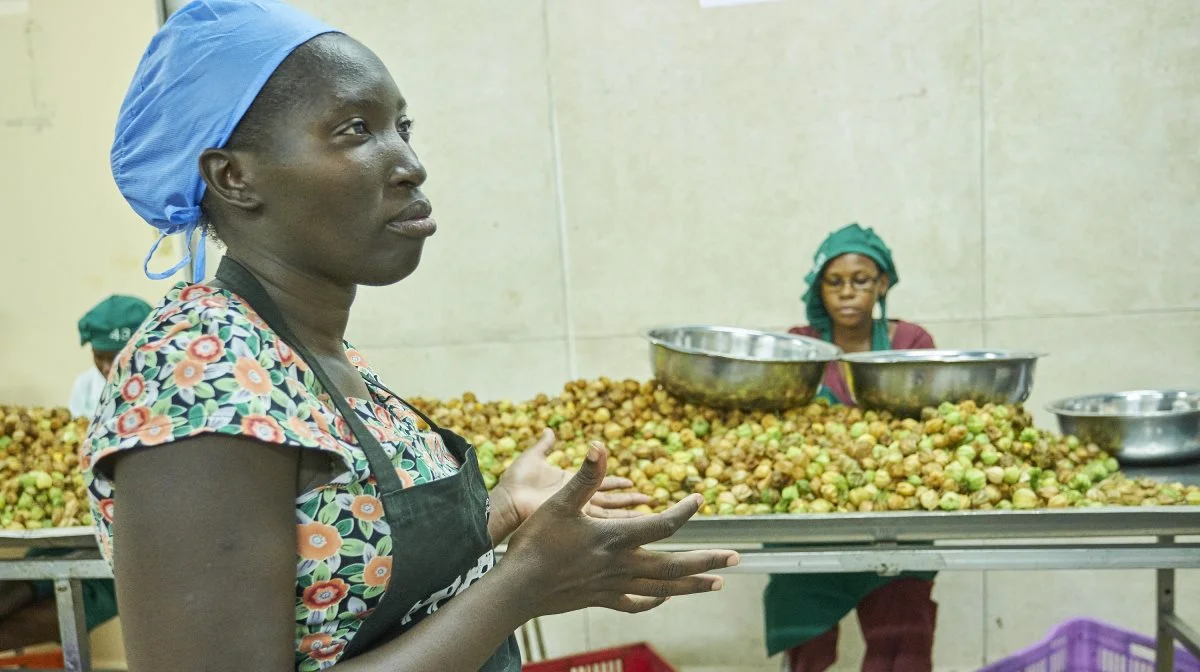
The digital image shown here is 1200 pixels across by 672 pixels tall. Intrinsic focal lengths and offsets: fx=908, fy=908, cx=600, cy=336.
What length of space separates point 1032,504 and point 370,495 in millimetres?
1884

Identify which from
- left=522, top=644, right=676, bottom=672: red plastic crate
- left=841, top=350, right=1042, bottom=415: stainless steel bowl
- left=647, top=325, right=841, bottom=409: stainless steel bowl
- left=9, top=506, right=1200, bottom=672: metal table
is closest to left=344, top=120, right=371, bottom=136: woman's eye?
left=9, top=506, right=1200, bottom=672: metal table

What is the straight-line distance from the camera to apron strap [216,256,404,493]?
0.98 metres

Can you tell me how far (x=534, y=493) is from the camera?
1.53 m

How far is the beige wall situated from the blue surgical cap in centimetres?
337

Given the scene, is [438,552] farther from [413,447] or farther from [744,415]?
[744,415]

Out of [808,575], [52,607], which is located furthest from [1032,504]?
[52,607]

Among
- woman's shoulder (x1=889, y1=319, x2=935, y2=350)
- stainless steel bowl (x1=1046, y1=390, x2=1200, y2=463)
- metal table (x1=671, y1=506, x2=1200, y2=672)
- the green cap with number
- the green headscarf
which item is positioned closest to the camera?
metal table (x1=671, y1=506, x2=1200, y2=672)

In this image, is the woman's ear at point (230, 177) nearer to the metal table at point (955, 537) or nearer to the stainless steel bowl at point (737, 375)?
the metal table at point (955, 537)

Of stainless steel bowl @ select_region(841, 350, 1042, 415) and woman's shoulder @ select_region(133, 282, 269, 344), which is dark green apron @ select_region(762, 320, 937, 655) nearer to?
stainless steel bowl @ select_region(841, 350, 1042, 415)

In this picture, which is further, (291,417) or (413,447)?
(413,447)

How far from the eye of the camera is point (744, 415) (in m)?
2.92

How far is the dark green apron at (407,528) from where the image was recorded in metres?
0.98

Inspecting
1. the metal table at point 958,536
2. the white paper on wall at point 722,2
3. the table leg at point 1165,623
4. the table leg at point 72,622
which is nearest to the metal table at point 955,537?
the metal table at point 958,536

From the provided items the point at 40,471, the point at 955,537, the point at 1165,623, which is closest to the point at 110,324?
the point at 40,471
